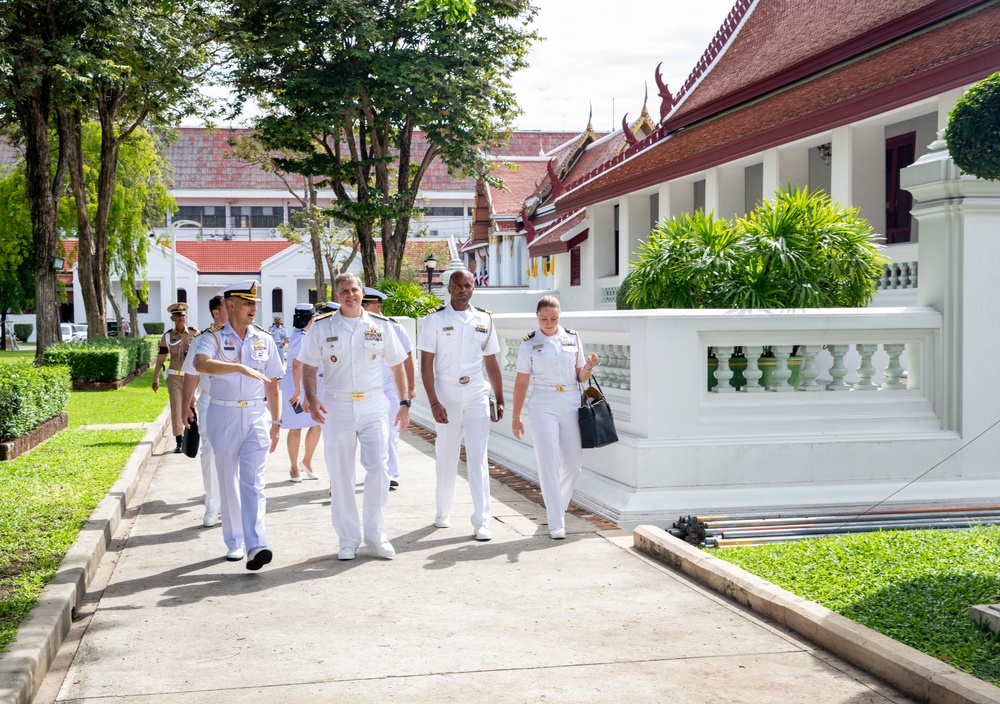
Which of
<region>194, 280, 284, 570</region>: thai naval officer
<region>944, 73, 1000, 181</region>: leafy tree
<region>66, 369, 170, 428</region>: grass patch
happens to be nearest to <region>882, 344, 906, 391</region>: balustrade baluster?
<region>944, 73, 1000, 181</region>: leafy tree

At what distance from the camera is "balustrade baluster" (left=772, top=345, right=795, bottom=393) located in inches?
371

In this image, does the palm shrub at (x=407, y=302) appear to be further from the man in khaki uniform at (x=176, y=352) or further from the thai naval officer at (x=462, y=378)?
the thai naval officer at (x=462, y=378)

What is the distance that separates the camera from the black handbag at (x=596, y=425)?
27.4ft

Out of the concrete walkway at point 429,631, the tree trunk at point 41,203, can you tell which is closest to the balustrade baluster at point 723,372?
the concrete walkway at point 429,631

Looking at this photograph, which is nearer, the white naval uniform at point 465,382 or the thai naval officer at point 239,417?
the thai naval officer at point 239,417

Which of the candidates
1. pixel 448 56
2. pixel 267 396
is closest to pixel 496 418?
pixel 267 396

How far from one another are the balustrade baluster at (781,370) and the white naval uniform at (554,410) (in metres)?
1.94

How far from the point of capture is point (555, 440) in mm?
8469

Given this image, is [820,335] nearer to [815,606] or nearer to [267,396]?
[815,606]

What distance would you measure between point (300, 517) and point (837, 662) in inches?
210

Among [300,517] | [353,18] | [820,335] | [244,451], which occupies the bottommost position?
[300,517]

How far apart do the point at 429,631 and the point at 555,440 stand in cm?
269

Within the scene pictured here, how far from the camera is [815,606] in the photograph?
600cm

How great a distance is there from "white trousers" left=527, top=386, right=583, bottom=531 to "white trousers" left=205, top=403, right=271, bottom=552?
2059 mm
